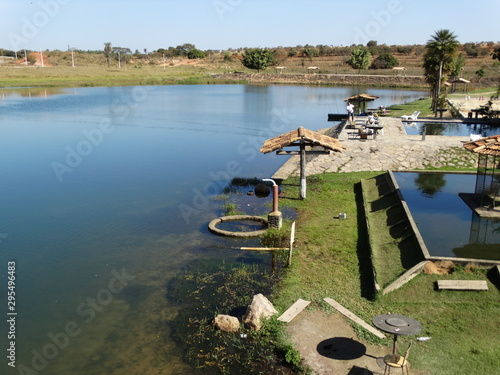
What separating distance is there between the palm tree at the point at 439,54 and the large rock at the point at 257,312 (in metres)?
40.1

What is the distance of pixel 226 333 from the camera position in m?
11.8

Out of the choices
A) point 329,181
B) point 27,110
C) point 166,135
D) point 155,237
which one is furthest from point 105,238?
point 27,110

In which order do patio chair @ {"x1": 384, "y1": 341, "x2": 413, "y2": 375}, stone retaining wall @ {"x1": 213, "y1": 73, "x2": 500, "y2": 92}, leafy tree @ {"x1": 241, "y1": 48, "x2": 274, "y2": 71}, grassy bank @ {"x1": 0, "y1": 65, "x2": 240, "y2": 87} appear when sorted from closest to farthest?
patio chair @ {"x1": 384, "y1": 341, "x2": 413, "y2": 375} < grassy bank @ {"x1": 0, "y1": 65, "x2": 240, "y2": 87} < stone retaining wall @ {"x1": 213, "y1": 73, "x2": 500, "y2": 92} < leafy tree @ {"x1": 241, "y1": 48, "x2": 274, "y2": 71}

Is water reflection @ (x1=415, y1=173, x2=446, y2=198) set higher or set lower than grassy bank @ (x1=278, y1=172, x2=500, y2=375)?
higher

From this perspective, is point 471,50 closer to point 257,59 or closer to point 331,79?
Answer: point 331,79

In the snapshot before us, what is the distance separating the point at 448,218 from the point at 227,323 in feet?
33.9

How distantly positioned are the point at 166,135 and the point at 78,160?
35.1ft

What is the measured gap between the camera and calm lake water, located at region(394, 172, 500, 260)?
14867mm

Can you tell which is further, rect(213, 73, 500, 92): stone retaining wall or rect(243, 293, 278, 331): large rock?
rect(213, 73, 500, 92): stone retaining wall

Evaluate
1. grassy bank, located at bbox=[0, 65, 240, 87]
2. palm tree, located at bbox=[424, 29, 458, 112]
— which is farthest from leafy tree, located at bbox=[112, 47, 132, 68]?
palm tree, located at bbox=[424, 29, 458, 112]

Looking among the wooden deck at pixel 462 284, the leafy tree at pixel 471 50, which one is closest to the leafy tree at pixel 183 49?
the leafy tree at pixel 471 50

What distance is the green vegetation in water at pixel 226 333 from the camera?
34.7ft

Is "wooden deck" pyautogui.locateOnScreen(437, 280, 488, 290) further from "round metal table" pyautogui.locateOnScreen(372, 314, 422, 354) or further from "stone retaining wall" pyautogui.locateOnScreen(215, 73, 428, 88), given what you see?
"stone retaining wall" pyautogui.locateOnScreen(215, 73, 428, 88)

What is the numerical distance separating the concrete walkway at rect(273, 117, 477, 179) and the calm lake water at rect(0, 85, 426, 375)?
3.75m
